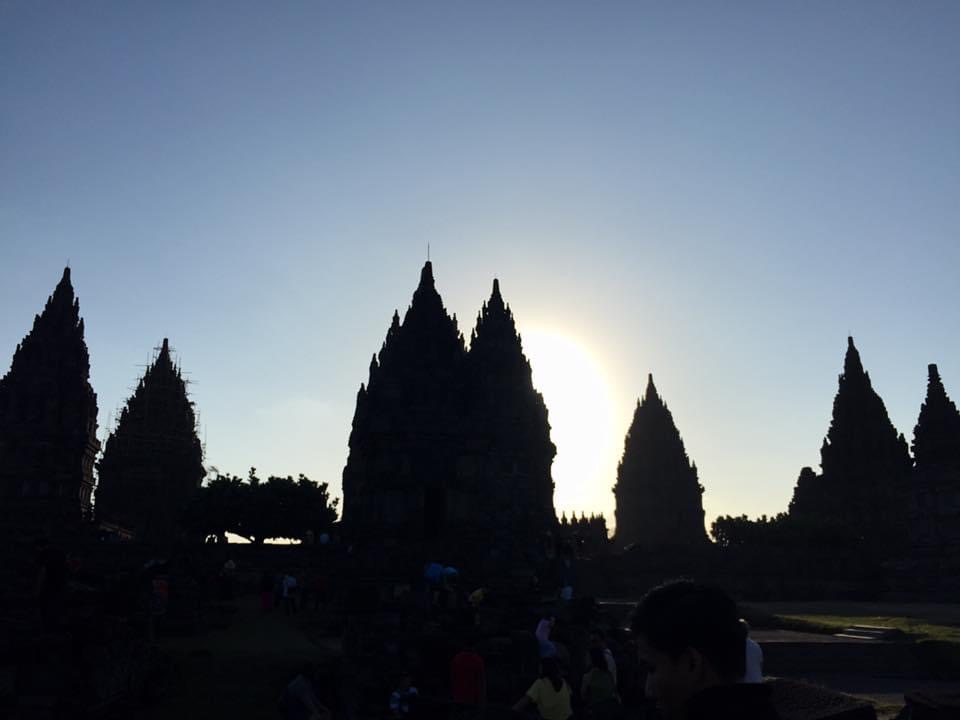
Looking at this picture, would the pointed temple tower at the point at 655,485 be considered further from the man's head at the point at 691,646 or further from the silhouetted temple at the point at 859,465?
the man's head at the point at 691,646

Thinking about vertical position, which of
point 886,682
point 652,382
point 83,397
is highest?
point 652,382

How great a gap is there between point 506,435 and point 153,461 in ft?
90.8

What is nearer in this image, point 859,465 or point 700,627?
point 700,627

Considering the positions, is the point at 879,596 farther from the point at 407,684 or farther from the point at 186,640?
the point at 407,684

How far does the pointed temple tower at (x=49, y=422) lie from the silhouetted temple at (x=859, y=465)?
4186cm

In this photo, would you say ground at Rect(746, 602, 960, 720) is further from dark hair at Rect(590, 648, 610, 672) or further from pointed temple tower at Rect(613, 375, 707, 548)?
pointed temple tower at Rect(613, 375, 707, 548)

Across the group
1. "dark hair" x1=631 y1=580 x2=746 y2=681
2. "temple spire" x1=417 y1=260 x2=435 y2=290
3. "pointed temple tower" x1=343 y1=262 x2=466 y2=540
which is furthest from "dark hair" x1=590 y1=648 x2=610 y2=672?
"temple spire" x1=417 y1=260 x2=435 y2=290

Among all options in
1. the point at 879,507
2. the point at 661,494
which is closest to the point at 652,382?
the point at 661,494

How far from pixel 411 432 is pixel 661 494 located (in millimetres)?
32035

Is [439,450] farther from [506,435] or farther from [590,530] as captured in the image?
[590,530]

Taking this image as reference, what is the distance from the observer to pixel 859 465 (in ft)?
185

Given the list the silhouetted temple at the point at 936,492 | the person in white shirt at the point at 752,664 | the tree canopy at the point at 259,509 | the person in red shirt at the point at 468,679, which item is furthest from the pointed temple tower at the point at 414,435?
the person in white shirt at the point at 752,664

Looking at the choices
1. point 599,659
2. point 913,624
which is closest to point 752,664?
point 599,659

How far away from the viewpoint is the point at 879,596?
1590 inches
